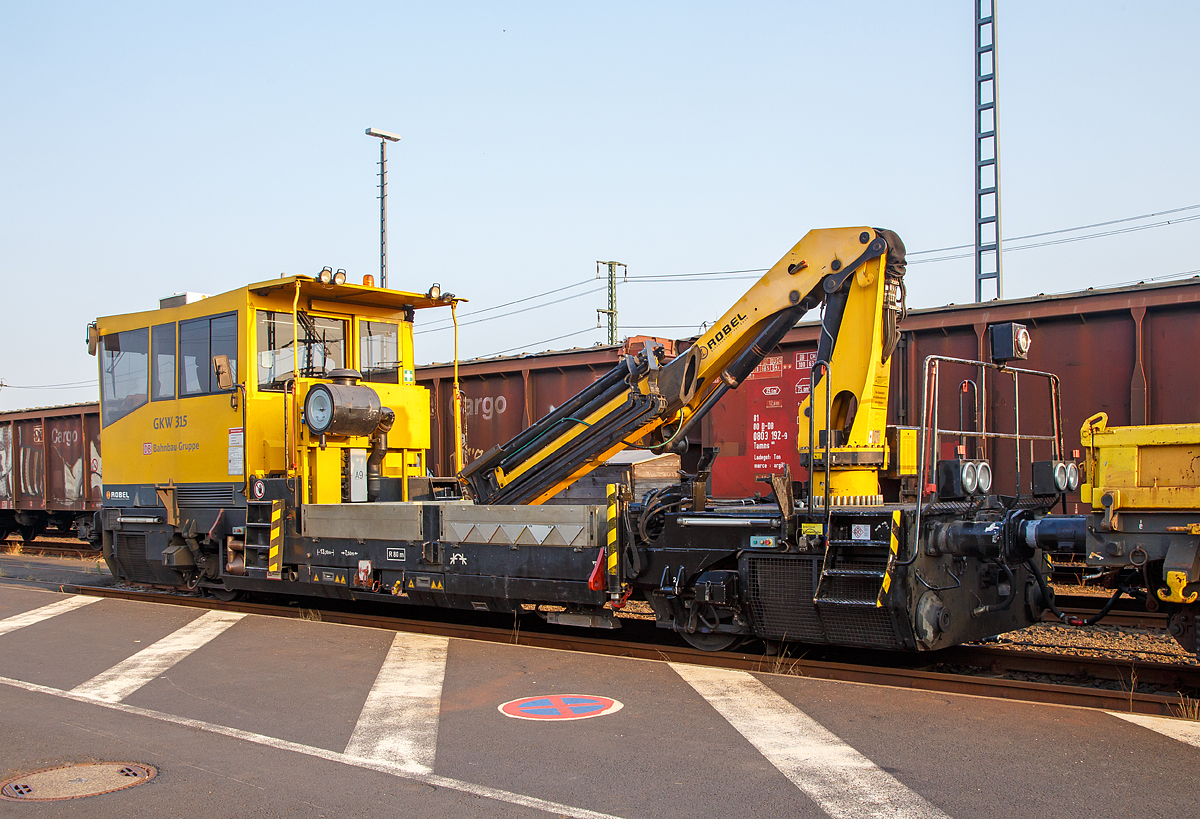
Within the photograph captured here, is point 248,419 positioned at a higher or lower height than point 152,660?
higher

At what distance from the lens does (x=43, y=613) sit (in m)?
10.4

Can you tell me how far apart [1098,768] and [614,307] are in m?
34.8

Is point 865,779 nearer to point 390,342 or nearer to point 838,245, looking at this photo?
point 838,245

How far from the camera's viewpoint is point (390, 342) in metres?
11.2

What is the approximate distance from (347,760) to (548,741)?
3.48 ft

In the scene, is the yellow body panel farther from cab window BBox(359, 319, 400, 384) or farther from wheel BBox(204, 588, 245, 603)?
wheel BBox(204, 588, 245, 603)

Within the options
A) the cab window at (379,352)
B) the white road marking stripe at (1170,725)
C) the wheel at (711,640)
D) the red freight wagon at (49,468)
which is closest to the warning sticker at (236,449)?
the cab window at (379,352)

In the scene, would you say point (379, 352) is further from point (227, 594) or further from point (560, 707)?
point (560, 707)

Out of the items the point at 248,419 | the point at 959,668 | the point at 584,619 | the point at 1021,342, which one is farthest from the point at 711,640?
the point at 248,419

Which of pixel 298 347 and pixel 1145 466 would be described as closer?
pixel 1145 466

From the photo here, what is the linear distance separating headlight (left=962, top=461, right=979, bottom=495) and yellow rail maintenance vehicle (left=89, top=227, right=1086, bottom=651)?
20 mm

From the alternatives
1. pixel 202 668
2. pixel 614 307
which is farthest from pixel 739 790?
pixel 614 307

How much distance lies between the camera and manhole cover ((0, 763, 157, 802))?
4.68 m

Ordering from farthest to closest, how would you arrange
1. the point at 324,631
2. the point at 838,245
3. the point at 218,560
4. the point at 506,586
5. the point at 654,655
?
the point at 218,560, the point at 324,631, the point at 506,586, the point at 654,655, the point at 838,245
